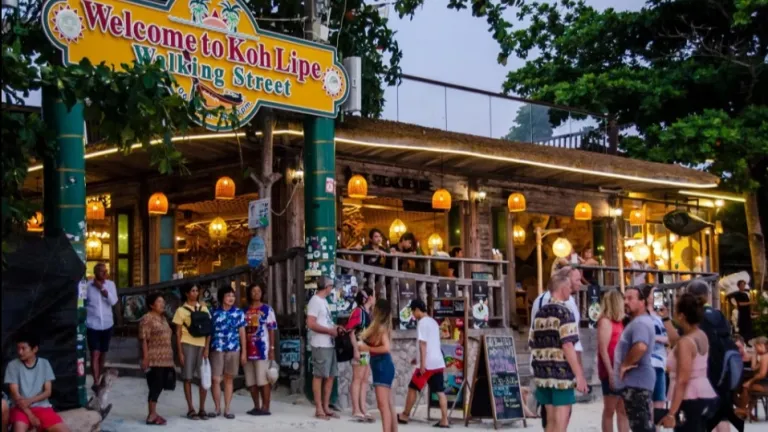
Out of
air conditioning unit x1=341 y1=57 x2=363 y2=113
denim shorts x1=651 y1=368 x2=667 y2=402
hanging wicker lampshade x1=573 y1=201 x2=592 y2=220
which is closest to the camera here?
denim shorts x1=651 y1=368 x2=667 y2=402

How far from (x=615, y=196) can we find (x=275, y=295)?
11.3 m

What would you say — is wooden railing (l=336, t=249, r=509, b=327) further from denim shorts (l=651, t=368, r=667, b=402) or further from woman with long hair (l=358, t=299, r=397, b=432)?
denim shorts (l=651, t=368, r=667, b=402)

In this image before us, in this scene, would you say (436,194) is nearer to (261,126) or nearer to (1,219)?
(261,126)

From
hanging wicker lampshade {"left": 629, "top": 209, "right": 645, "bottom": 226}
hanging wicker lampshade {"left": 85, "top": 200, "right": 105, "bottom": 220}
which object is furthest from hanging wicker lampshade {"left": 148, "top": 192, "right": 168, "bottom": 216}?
hanging wicker lampshade {"left": 629, "top": 209, "right": 645, "bottom": 226}

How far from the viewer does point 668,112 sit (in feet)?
88.6

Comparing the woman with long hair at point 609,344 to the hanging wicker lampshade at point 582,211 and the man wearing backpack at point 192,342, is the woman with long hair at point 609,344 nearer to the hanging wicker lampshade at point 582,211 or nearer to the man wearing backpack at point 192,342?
the man wearing backpack at point 192,342

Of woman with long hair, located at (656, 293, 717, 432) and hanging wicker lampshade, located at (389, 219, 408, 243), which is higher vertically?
hanging wicker lampshade, located at (389, 219, 408, 243)

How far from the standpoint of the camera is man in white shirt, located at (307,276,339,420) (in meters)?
13.2

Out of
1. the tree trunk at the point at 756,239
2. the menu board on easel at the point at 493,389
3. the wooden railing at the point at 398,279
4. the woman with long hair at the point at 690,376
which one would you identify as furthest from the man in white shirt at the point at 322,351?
the tree trunk at the point at 756,239

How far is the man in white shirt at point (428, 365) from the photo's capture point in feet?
43.0

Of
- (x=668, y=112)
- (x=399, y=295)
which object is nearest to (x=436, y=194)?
(x=399, y=295)

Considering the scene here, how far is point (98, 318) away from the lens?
13180 millimetres

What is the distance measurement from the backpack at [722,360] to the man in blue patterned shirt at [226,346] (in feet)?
19.2

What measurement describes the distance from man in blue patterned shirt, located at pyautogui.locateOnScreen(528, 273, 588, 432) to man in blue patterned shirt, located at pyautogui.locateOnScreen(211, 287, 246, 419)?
477 cm
